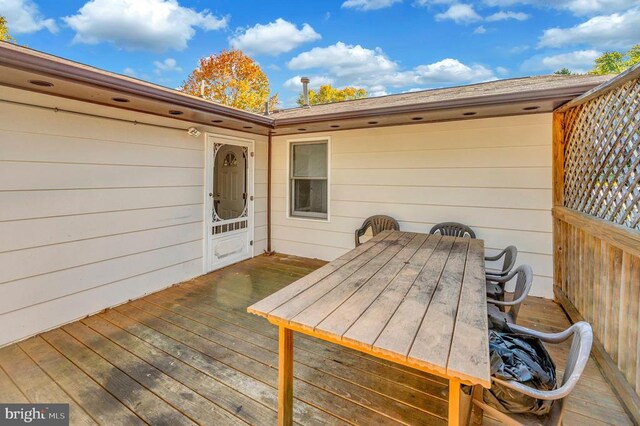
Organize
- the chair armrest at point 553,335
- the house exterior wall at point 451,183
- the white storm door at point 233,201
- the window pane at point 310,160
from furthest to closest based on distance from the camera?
the window pane at point 310,160
the white storm door at point 233,201
the house exterior wall at point 451,183
the chair armrest at point 553,335

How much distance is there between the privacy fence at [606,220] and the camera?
74.2 inches

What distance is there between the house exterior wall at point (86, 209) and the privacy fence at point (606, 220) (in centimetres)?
432

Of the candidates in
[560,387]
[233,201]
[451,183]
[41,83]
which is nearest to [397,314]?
[560,387]

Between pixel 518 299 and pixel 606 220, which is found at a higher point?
pixel 606 220

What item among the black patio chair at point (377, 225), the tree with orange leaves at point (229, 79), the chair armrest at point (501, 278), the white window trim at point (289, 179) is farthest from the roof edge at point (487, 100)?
the tree with orange leaves at point (229, 79)

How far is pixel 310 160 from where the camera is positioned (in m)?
5.19

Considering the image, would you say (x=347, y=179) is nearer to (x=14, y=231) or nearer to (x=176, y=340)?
(x=176, y=340)

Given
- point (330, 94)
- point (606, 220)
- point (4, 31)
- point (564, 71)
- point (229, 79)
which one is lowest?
point (606, 220)

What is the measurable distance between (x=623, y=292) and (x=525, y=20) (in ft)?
26.7

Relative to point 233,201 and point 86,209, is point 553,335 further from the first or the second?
point 233,201

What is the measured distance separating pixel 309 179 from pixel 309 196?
11.9 inches

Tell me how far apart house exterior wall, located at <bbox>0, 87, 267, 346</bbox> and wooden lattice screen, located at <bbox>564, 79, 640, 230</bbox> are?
4.34 metres

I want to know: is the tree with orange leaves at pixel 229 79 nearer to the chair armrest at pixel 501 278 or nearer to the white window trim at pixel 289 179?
the white window trim at pixel 289 179

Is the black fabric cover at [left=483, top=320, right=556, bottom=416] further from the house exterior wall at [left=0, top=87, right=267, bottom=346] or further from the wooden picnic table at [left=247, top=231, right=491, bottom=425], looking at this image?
the house exterior wall at [left=0, top=87, right=267, bottom=346]
